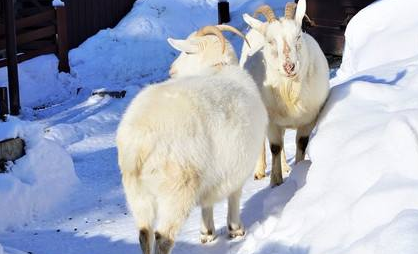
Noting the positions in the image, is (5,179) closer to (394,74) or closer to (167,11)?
(394,74)

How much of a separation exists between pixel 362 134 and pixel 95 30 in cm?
1386

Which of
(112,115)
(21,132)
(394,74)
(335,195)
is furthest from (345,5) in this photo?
(335,195)

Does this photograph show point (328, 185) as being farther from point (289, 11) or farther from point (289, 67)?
point (289, 11)

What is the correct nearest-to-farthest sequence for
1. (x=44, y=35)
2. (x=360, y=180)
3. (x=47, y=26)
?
(x=360, y=180), (x=44, y=35), (x=47, y=26)

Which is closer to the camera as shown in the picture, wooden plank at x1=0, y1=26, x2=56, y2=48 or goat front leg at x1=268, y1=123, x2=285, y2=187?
goat front leg at x1=268, y1=123, x2=285, y2=187

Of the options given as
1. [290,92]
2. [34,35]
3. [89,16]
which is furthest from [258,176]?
[89,16]

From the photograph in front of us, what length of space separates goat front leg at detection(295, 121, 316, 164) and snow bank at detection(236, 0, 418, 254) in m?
0.25

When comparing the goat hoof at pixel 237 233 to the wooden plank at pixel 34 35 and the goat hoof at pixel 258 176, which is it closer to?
the goat hoof at pixel 258 176

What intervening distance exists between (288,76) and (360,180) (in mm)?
1347

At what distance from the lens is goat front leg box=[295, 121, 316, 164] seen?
249 inches

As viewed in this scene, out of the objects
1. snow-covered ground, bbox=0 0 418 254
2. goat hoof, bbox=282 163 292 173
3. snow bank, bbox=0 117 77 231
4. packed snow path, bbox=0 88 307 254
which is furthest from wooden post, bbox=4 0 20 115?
goat hoof, bbox=282 163 292 173

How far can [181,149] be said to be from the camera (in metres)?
4.33

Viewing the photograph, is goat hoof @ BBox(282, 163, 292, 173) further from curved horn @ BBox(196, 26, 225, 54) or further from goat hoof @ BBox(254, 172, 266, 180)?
curved horn @ BBox(196, 26, 225, 54)

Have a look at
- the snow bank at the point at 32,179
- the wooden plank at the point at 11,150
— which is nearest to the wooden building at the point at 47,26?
the snow bank at the point at 32,179
